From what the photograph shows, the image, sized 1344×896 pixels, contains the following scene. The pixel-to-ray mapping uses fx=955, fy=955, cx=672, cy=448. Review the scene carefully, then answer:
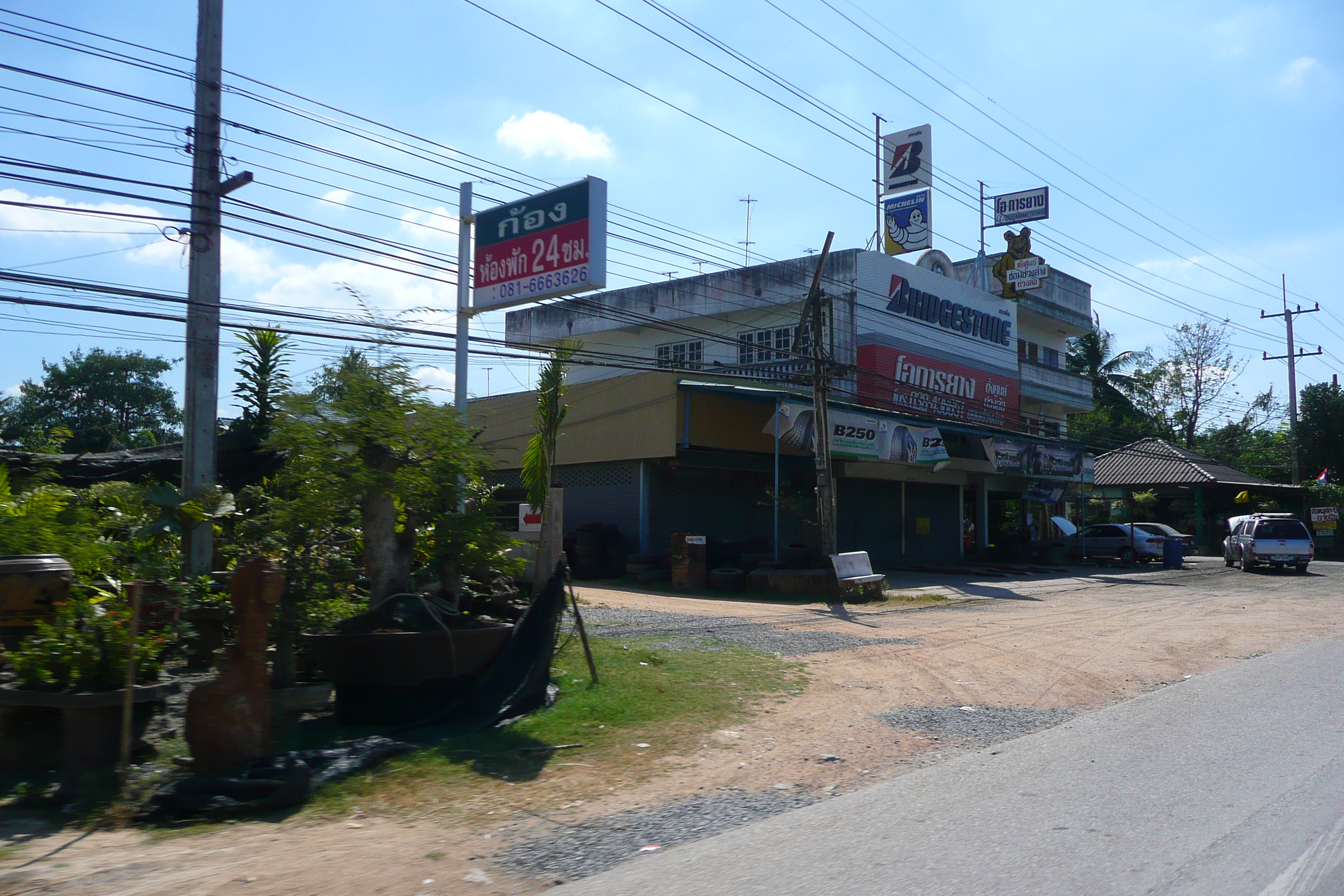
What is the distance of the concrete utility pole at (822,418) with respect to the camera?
21141 millimetres

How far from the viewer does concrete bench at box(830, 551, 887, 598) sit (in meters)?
19.8

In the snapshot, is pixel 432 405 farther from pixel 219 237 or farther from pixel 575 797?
pixel 219 237

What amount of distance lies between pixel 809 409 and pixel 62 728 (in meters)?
19.2

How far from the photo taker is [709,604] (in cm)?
1836

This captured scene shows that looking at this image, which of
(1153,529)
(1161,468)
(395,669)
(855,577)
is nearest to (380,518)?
(395,669)

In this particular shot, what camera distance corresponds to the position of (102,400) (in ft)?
160

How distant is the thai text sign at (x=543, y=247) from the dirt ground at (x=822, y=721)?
5.78 meters

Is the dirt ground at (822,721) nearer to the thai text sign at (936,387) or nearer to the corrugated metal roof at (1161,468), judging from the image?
the thai text sign at (936,387)

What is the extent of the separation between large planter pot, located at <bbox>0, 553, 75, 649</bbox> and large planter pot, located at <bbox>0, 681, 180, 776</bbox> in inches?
36.1

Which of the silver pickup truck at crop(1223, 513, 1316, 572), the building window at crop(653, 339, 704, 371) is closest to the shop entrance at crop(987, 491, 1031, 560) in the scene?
the silver pickup truck at crop(1223, 513, 1316, 572)

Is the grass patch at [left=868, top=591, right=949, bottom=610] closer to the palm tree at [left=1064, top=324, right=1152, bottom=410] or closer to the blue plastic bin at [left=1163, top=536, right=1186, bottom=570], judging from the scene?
the blue plastic bin at [left=1163, top=536, right=1186, bottom=570]

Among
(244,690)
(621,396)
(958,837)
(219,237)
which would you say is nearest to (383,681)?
(244,690)

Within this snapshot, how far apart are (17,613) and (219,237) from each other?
232 inches

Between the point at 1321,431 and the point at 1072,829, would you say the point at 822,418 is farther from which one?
the point at 1321,431
